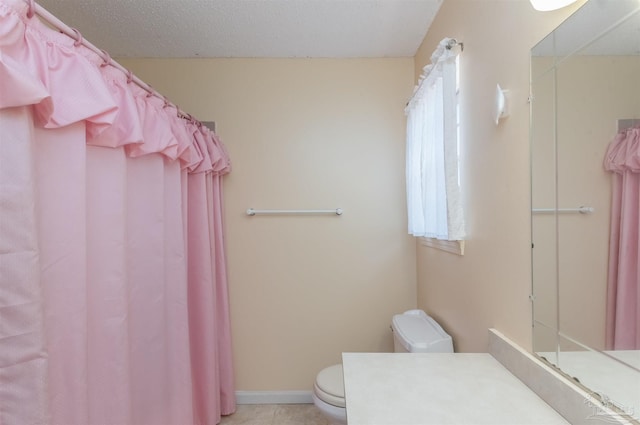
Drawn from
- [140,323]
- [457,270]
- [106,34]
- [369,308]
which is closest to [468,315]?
[457,270]

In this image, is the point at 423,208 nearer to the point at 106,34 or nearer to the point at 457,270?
the point at 457,270

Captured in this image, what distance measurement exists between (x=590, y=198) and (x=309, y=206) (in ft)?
5.20

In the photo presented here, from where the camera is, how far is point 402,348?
5.26 ft

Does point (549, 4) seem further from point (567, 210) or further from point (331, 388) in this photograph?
point (331, 388)

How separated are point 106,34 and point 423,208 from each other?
2.01 m

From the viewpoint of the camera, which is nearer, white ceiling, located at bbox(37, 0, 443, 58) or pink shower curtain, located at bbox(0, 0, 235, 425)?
pink shower curtain, located at bbox(0, 0, 235, 425)

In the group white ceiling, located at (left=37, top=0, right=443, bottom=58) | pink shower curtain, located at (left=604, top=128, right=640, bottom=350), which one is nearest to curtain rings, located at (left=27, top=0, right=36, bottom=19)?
white ceiling, located at (left=37, top=0, right=443, bottom=58)

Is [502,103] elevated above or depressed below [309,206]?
above

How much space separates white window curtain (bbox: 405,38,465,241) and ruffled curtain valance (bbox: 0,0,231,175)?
1.15 meters

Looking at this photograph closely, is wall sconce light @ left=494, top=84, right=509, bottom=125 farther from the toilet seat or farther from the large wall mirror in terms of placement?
the toilet seat

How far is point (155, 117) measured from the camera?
1353 millimetres

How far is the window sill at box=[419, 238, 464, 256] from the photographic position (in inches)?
57.2

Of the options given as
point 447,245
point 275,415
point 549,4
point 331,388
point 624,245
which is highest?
point 549,4

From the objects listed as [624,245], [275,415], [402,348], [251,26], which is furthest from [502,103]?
[275,415]
